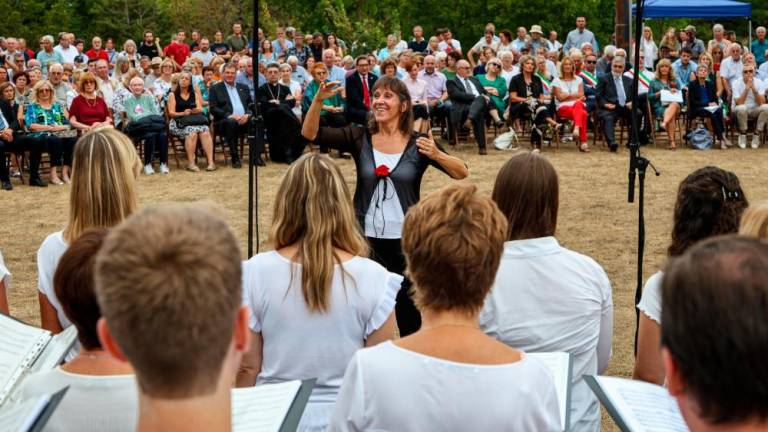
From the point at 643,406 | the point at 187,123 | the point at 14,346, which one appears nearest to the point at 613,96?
the point at 187,123

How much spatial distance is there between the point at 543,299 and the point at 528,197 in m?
0.35

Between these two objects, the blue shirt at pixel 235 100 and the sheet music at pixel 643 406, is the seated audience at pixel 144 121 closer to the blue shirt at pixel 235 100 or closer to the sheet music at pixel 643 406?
the blue shirt at pixel 235 100

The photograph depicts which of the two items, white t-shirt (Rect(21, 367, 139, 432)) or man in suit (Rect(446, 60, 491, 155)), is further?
man in suit (Rect(446, 60, 491, 155))

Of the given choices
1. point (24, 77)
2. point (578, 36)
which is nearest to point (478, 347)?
point (24, 77)

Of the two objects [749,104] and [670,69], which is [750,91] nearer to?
[749,104]

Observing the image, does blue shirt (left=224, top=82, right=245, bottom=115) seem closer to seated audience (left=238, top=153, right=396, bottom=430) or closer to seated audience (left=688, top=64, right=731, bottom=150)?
seated audience (left=688, top=64, right=731, bottom=150)

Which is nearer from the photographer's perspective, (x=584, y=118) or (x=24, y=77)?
(x=24, y=77)

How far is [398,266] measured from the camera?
5.07 meters

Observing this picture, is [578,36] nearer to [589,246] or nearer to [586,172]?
[586,172]

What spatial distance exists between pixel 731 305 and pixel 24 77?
12264mm

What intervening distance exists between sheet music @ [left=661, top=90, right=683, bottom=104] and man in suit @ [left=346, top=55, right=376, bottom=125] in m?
4.36

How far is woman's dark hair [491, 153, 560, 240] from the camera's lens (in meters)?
3.22

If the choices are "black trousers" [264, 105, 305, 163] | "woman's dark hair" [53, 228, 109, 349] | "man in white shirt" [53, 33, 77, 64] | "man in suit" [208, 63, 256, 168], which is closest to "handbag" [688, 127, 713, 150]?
"black trousers" [264, 105, 305, 163]

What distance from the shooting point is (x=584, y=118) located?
1426 cm
